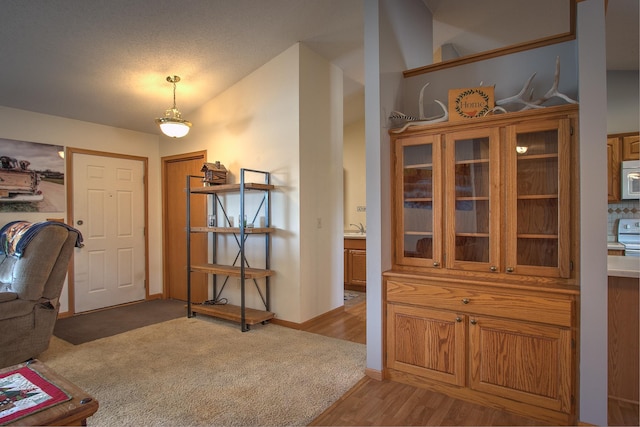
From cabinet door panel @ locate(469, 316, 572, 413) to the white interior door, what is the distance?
441 cm

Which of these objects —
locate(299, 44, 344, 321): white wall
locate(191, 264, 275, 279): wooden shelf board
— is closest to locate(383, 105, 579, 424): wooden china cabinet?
locate(299, 44, 344, 321): white wall

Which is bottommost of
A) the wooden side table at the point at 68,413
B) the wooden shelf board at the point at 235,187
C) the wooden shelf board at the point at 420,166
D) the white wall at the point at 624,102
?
the wooden side table at the point at 68,413

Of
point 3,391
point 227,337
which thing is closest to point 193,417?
point 3,391

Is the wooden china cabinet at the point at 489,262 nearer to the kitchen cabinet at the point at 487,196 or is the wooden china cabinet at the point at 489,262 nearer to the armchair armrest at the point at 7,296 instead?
the kitchen cabinet at the point at 487,196

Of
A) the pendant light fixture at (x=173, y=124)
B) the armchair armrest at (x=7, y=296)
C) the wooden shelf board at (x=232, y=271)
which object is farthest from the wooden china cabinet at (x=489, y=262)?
the armchair armrest at (x=7, y=296)

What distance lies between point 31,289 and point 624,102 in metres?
6.39

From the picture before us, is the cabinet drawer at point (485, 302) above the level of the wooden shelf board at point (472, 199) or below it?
below

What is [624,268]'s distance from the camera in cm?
223

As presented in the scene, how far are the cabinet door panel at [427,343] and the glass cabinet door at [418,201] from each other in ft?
1.20

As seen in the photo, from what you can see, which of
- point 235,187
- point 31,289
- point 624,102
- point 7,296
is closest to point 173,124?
point 235,187

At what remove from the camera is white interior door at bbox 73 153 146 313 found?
4.30 m

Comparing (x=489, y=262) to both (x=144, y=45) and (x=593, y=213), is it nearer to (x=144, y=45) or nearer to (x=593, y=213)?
(x=593, y=213)

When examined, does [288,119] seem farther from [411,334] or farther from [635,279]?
[635,279]

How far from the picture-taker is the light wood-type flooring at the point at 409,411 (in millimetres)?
2020
